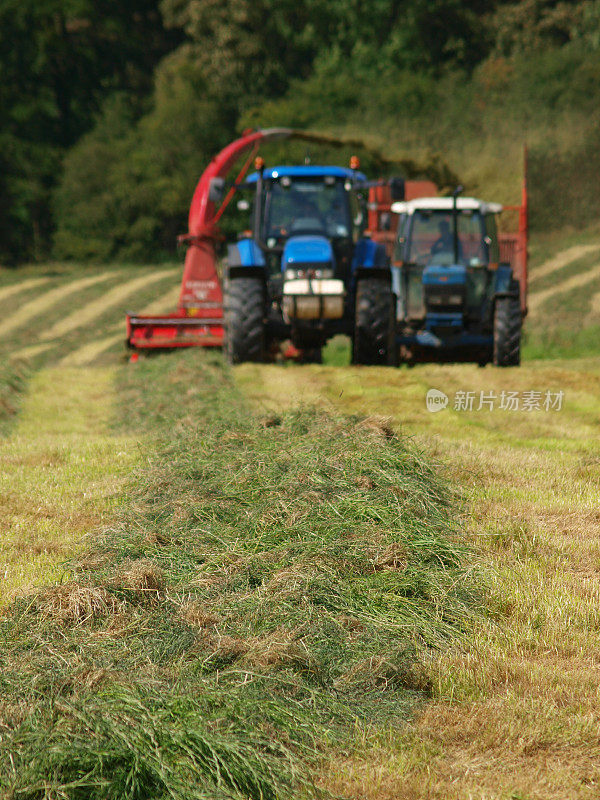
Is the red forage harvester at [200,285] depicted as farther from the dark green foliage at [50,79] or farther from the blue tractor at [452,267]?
the dark green foliage at [50,79]

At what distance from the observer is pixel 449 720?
11.3 feet

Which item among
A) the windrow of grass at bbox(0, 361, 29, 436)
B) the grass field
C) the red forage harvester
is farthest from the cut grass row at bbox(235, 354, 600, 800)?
the red forage harvester

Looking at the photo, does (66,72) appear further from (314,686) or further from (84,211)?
(314,686)

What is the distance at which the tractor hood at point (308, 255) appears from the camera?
37.5ft

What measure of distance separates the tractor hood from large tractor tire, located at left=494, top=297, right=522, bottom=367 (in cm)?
233

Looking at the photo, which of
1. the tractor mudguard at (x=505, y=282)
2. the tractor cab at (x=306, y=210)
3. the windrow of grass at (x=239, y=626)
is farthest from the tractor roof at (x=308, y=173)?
the windrow of grass at (x=239, y=626)

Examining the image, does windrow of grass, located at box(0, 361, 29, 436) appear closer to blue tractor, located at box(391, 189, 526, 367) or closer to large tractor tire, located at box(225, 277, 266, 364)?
large tractor tire, located at box(225, 277, 266, 364)

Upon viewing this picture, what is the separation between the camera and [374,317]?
38.7 feet

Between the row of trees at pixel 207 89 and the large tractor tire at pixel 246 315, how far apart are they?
79.8ft


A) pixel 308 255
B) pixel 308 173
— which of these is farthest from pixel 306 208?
pixel 308 255

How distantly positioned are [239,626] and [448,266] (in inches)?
360

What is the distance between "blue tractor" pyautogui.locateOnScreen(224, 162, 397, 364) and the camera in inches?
452

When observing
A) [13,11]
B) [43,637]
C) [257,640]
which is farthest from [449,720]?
[13,11]

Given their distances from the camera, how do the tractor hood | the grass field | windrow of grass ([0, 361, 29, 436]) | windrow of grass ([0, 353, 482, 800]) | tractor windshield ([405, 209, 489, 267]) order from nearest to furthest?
windrow of grass ([0, 353, 482, 800]), the grass field, windrow of grass ([0, 361, 29, 436]), the tractor hood, tractor windshield ([405, 209, 489, 267])
